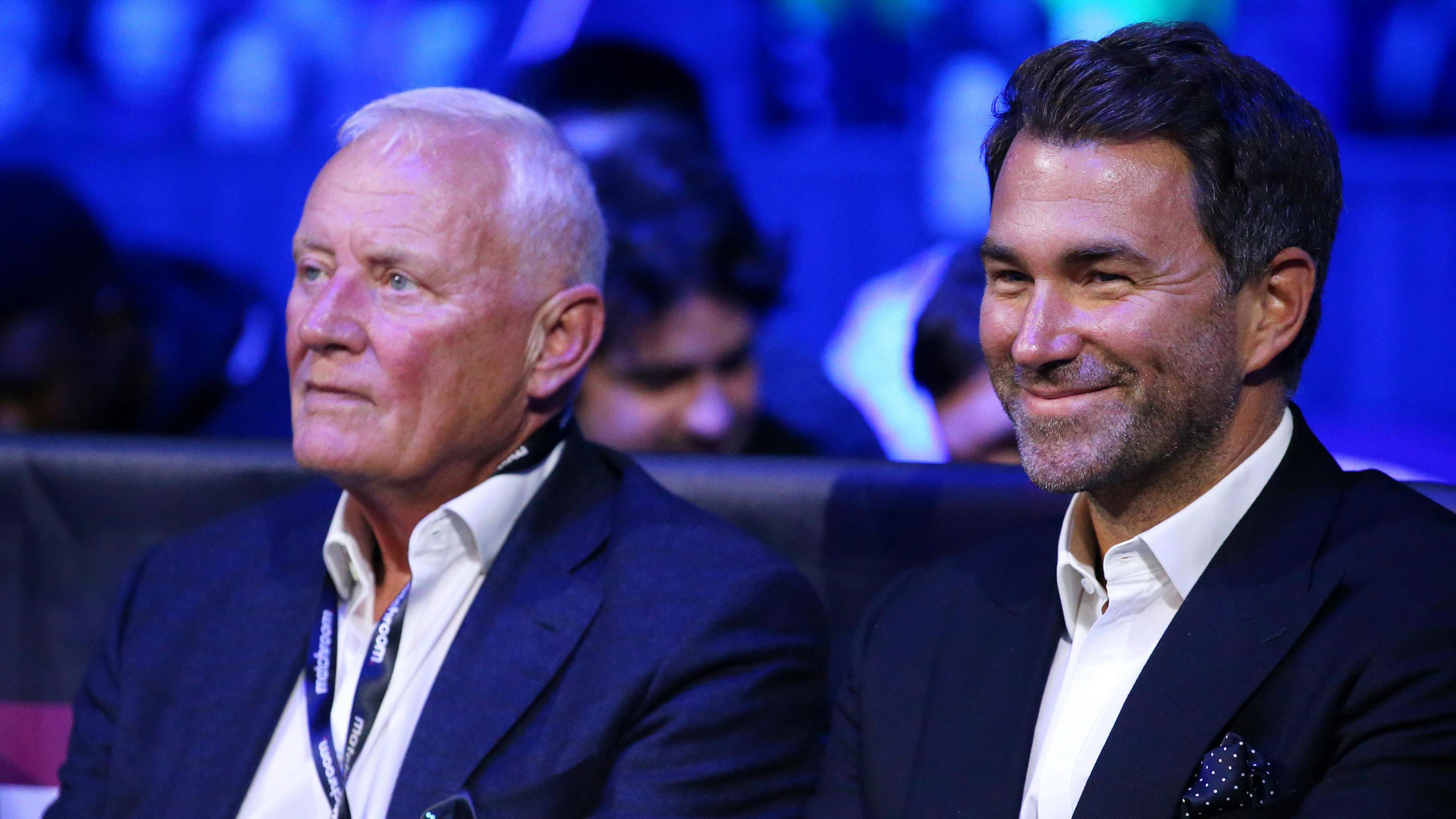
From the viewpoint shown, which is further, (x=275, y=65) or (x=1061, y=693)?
(x=275, y=65)

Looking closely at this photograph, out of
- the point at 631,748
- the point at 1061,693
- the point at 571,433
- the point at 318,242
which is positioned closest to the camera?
the point at 1061,693

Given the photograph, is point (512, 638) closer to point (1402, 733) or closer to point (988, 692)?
point (988, 692)

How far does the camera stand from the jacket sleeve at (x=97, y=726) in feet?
6.42

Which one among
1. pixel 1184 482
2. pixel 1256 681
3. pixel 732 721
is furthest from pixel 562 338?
pixel 1256 681

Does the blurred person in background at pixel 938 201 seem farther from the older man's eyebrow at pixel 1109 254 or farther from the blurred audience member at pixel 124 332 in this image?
the older man's eyebrow at pixel 1109 254

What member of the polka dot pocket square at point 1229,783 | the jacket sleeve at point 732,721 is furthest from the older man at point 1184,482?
the jacket sleeve at point 732,721

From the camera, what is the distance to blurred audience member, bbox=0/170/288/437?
3238 millimetres

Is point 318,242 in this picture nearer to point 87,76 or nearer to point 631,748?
point 631,748

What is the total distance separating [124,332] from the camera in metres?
3.42

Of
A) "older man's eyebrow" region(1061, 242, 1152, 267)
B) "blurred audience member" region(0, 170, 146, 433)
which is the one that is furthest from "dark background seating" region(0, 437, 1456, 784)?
"blurred audience member" region(0, 170, 146, 433)

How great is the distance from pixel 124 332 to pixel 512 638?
2.04m

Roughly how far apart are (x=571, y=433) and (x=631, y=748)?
0.50 m

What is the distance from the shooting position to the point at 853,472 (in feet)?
6.82

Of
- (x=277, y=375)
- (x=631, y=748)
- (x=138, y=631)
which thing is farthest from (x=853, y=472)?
(x=277, y=375)
